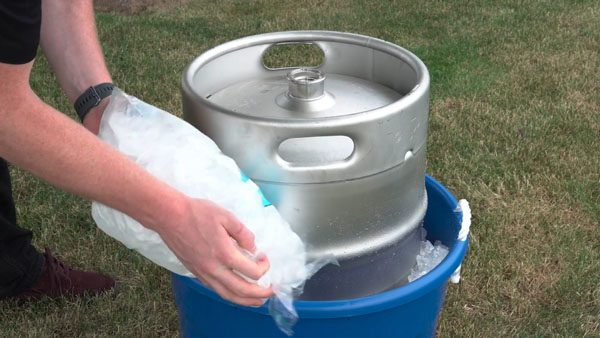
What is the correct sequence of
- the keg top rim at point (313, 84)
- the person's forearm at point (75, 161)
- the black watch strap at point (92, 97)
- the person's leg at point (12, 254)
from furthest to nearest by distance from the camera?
the person's leg at point (12, 254)
the black watch strap at point (92, 97)
the keg top rim at point (313, 84)
the person's forearm at point (75, 161)

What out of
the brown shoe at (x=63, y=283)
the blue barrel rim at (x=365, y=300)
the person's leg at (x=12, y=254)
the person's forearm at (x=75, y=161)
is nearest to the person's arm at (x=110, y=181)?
the person's forearm at (x=75, y=161)

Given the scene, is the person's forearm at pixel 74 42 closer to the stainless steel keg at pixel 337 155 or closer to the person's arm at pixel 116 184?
the stainless steel keg at pixel 337 155

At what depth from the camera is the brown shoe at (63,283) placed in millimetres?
2029

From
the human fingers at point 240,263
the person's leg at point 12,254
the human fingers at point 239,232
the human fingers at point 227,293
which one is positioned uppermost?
the human fingers at point 239,232

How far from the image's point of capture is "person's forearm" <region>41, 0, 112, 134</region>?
54.4 inches

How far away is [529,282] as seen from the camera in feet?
6.93

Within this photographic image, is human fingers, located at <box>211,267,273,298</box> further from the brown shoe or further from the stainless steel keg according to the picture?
the brown shoe

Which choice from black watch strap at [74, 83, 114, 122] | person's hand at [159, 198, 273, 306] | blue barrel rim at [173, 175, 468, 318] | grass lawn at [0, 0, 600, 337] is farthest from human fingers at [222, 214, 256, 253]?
grass lawn at [0, 0, 600, 337]

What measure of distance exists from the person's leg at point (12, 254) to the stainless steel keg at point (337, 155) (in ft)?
2.72

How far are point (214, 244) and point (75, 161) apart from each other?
205 mm

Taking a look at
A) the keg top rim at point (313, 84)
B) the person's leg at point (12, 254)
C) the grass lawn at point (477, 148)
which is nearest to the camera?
the keg top rim at point (313, 84)

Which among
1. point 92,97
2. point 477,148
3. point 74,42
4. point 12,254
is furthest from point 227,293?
point 477,148

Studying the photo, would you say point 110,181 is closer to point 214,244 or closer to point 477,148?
point 214,244

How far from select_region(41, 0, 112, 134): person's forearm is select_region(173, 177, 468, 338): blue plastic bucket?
0.41 m
